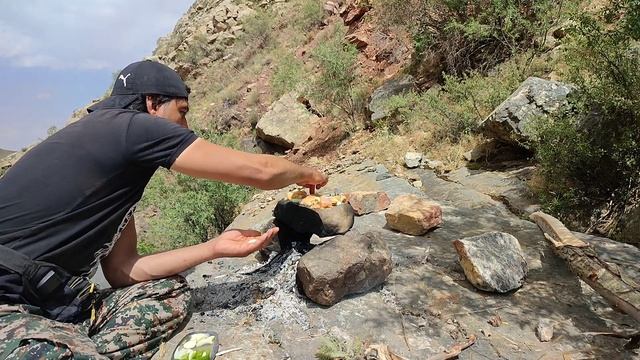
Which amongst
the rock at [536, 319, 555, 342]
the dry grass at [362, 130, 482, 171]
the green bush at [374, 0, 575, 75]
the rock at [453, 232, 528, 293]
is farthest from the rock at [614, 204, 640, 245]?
the green bush at [374, 0, 575, 75]

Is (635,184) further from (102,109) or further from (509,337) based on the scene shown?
(102,109)

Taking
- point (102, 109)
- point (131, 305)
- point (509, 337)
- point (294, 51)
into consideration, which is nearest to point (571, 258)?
point (509, 337)

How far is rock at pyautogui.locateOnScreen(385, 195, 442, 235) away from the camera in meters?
3.67

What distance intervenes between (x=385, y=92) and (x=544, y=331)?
7950mm

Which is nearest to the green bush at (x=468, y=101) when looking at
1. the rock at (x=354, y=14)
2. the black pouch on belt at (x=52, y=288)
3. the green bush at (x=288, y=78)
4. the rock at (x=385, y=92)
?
the rock at (x=385, y=92)

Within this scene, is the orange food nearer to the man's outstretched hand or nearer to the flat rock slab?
the man's outstretched hand

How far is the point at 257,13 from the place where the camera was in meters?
21.3

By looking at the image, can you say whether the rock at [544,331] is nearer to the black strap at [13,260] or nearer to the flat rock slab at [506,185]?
the flat rock slab at [506,185]

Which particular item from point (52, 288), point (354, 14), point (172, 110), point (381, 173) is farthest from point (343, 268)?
point (354, 14)

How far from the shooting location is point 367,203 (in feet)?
14.1

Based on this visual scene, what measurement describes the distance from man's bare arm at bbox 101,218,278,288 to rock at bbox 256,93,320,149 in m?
8.65

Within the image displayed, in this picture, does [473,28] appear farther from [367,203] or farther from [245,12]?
[245,12]

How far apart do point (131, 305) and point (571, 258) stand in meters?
2.57

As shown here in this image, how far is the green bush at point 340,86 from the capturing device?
9992mm
